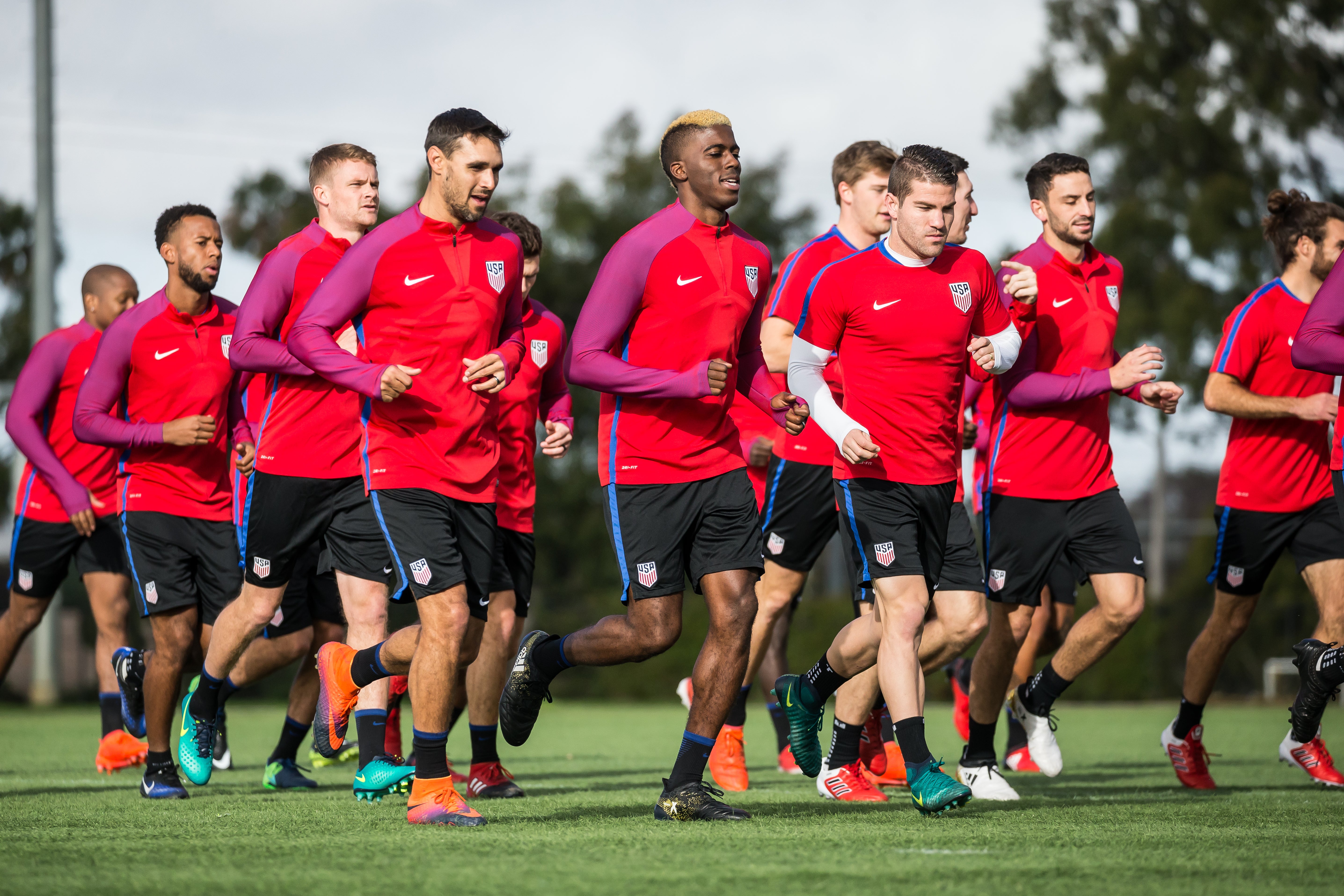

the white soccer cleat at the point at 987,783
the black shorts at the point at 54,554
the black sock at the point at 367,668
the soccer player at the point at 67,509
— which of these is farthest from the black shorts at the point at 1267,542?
the black shorts at the point at 54,554

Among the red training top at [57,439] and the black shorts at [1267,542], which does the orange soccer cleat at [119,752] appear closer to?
the red training top at [57,439]

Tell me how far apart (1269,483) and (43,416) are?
7.01 m

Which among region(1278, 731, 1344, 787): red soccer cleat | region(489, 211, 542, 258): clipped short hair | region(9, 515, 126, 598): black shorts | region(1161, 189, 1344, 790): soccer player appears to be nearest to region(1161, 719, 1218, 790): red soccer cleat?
region(1161, 189, 1344, 790): soccer player

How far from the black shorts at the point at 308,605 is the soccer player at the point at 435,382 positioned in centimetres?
231

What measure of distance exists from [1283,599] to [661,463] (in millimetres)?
17055

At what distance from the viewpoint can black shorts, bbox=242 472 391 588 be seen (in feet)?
23.0

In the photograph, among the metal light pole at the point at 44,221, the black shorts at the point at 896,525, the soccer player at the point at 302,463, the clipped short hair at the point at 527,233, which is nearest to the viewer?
the black shorts at the point at 896,525

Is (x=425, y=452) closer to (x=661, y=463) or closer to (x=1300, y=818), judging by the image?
(x=661, y=463)

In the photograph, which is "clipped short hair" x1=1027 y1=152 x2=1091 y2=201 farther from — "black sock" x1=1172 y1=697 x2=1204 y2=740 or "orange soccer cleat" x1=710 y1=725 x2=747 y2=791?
"orange soccer cleat" x1=710 y1=725 x2=747 y2=791

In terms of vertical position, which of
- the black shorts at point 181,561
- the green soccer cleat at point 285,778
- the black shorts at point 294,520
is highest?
the black shorts at point 294,520

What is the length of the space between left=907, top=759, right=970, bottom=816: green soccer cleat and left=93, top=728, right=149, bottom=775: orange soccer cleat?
212 inches

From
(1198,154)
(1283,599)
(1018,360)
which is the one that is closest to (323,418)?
(1018,360)

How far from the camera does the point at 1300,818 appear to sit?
19.6 feet

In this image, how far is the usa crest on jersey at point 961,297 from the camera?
614cm
